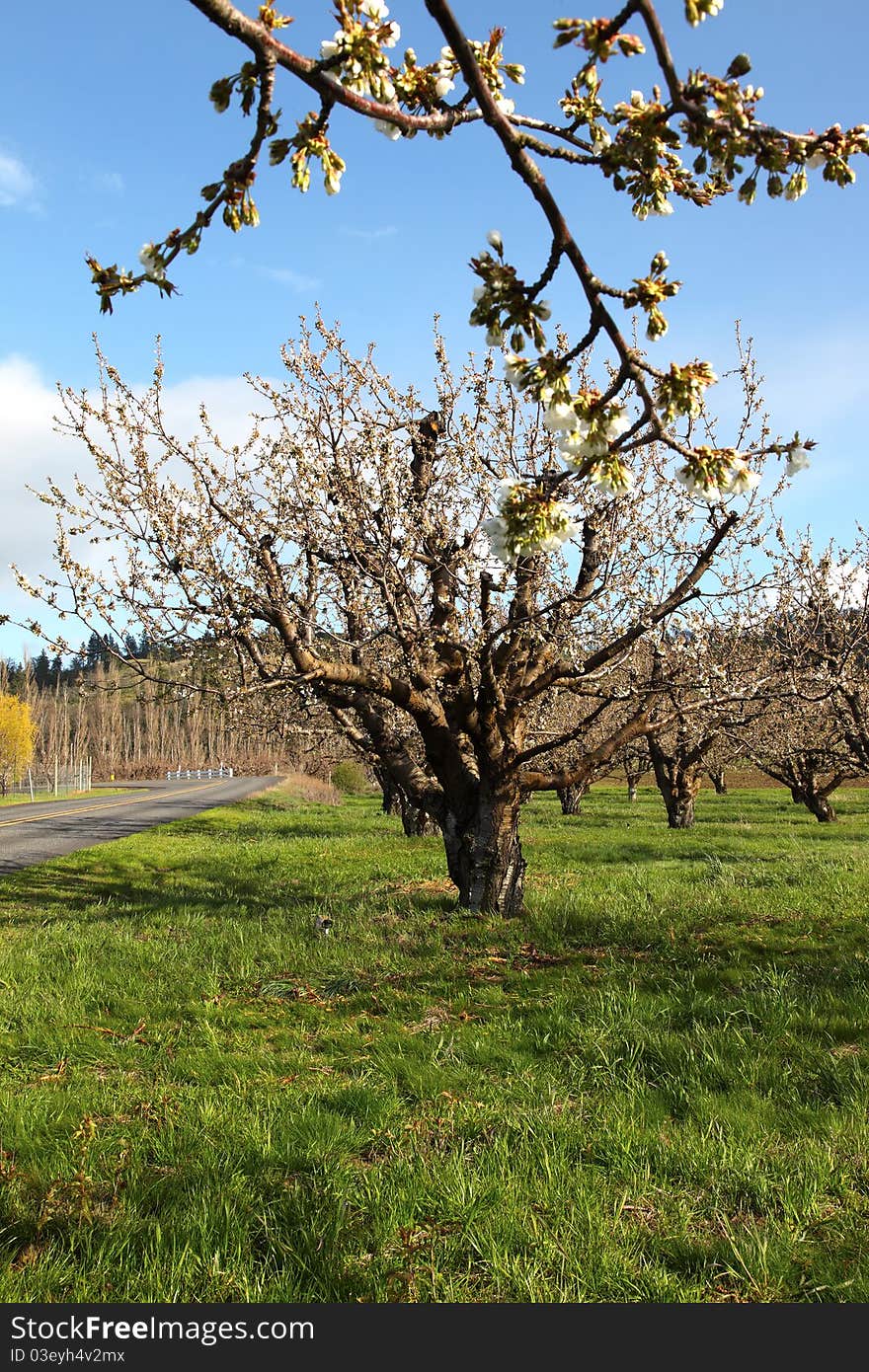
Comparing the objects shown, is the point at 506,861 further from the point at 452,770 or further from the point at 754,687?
the point at 754,687

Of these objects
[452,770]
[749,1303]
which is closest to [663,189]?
[749,1303]

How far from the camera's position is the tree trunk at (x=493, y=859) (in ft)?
28.9

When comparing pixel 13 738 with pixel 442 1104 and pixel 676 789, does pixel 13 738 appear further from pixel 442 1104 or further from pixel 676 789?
pixel 442 1104

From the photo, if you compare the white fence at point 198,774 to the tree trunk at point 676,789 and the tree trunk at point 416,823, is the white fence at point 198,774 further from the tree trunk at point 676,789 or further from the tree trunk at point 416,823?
the tree trunk at point 416,823

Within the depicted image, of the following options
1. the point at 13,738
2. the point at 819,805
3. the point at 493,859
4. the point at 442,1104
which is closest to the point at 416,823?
the point at 493,859

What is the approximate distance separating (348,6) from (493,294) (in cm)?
73

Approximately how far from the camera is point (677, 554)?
8.45m

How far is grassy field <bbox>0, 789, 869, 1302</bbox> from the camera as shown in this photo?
3.21 meters

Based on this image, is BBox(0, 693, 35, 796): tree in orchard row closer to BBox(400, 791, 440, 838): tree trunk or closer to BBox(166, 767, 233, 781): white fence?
BBox(166, 767, 233, 781): white fence

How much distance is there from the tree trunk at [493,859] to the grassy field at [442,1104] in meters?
0.40

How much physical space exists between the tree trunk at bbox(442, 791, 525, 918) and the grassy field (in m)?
0.40

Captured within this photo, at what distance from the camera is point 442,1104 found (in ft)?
14.8

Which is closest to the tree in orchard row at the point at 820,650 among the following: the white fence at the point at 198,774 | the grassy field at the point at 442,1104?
the grassy field at the point at 442,1104

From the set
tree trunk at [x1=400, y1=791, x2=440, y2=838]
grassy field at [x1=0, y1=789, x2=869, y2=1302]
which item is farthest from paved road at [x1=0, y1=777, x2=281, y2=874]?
grassy field at [x1=0, y1=789, x2=869, y2=1302]
